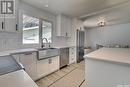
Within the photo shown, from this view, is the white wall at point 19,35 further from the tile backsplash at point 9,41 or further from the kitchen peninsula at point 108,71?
the kitchen peninsula at point 108,71

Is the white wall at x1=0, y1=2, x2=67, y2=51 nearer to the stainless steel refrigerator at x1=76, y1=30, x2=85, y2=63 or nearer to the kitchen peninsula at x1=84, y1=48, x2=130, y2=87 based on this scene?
the stainless steel refrigerator at x1=76, y1=30, x2=85, y2=63

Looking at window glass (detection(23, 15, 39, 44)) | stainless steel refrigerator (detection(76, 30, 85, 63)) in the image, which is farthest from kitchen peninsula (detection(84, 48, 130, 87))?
stainless steel refrigerator (detection(76, 30, 85, 63))

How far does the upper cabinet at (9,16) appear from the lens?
2066mm

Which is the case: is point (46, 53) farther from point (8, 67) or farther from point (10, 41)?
point (8, 67)

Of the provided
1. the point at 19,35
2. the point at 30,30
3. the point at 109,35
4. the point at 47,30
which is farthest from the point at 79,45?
the point at 109,35

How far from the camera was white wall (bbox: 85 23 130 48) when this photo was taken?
7.79 meters

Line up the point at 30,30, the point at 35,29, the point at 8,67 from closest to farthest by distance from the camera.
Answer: the point at 8,67, the point at 30,30, the point at 35,29

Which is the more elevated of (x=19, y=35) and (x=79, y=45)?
(x=19, y=35)

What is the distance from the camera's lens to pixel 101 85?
149cm

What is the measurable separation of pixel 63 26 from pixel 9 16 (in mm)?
2521

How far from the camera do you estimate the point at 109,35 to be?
8562mm

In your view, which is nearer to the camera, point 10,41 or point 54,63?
point 10,41

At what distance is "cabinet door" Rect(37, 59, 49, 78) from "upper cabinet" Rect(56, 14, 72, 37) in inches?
65.5

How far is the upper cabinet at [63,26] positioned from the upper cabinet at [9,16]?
2.10 metres
